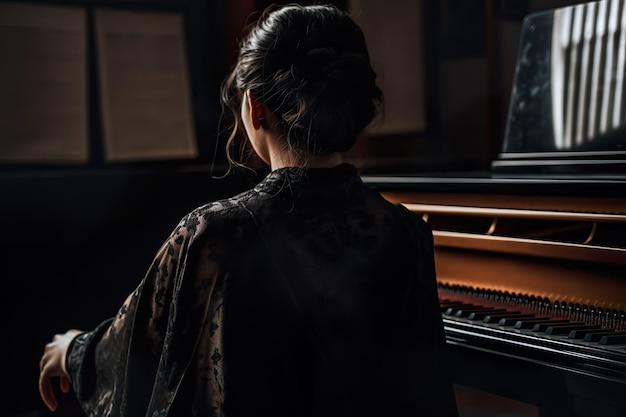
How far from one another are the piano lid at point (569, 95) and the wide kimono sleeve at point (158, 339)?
90 cm

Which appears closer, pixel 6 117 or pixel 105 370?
pixel 105 370

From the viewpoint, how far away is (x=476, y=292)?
6.22 ft

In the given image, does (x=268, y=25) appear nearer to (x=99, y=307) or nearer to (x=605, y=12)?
(x=605, y=12)

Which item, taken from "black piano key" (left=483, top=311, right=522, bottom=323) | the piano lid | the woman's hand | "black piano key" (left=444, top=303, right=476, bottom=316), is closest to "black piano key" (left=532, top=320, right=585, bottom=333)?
"black piano key" (left=483, top=311, right=522, bottom=323)

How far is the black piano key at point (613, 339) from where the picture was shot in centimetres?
145

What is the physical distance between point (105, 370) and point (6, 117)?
138cm

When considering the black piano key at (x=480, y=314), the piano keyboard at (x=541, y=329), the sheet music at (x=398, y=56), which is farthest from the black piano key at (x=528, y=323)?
the sheet music at (x=398, y=56)

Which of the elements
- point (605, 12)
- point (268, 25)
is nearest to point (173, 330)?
point (268, 25)

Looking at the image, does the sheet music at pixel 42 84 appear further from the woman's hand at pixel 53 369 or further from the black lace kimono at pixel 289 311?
the black lace kimono at pixel 289 311

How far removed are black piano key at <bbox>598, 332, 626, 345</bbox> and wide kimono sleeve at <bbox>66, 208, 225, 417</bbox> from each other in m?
0.70

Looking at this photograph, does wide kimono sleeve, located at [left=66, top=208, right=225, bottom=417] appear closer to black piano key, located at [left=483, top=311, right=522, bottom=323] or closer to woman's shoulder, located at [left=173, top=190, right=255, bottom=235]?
woman's shoulder, located at [left=173, top=190, right=255, bottom=235]

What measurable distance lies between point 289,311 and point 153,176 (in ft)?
5.28

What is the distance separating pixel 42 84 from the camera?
262 cm

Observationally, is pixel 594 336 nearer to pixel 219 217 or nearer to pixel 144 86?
pixel 219 217
